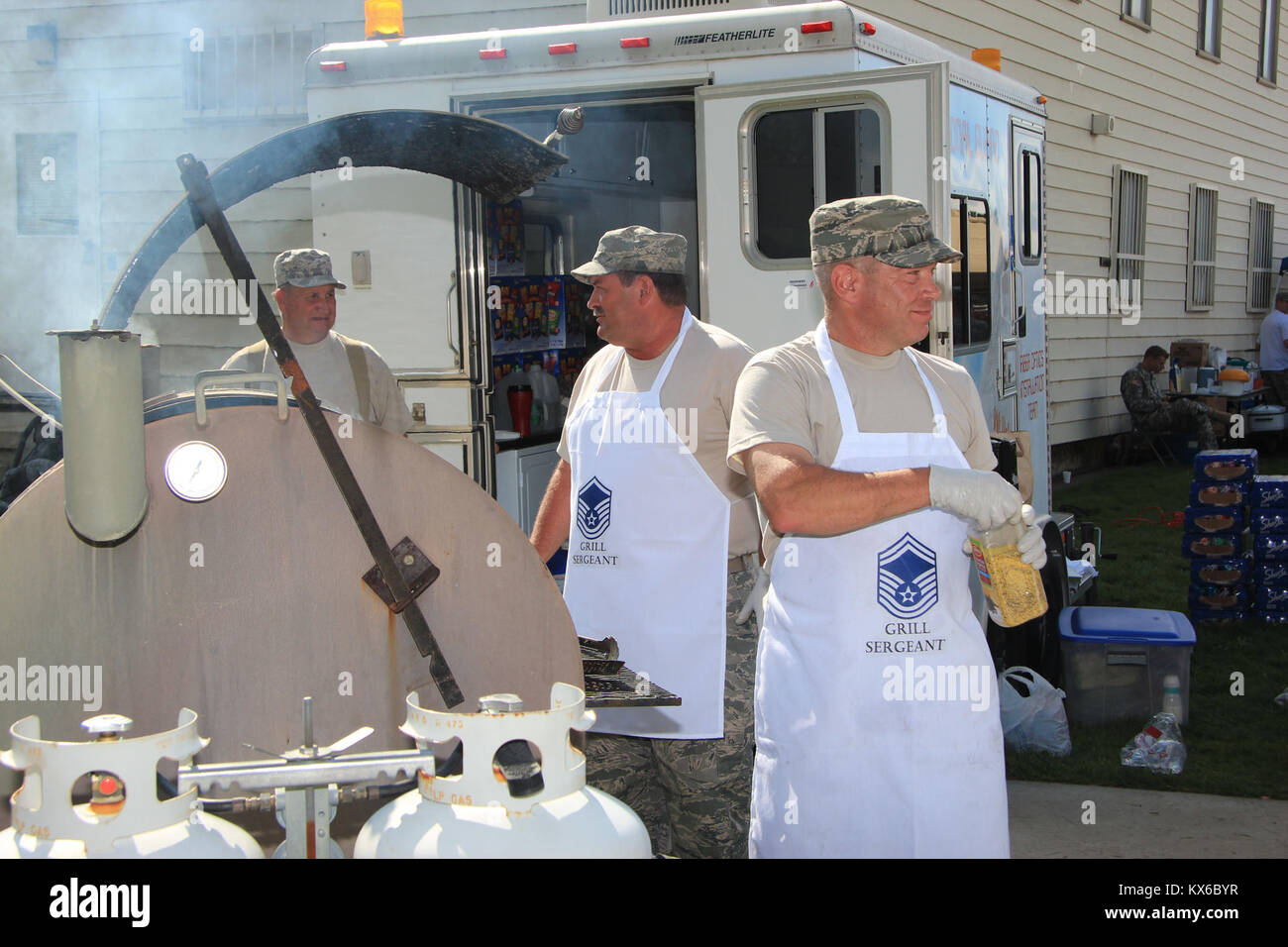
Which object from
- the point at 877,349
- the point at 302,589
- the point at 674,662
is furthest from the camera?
the point at 674,662

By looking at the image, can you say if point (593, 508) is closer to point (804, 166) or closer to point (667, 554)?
point (667, 554)

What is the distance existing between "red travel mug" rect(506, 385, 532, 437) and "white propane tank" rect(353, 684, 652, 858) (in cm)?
595

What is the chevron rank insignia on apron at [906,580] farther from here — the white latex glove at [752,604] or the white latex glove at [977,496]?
the white latex glove at [752,604]

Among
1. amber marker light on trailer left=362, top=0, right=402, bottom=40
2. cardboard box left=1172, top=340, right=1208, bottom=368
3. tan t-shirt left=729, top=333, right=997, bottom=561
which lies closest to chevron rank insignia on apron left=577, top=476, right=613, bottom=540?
tan t-shirt left=729, top=333, right=997, bottom=561

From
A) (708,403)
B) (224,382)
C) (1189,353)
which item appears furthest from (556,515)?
(1189,353)

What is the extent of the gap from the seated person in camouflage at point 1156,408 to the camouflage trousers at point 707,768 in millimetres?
13122

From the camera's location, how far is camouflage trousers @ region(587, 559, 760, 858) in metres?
3.82

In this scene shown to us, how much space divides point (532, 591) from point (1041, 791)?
3924 mm

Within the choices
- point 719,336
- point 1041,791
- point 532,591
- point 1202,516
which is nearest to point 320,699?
point 532,591

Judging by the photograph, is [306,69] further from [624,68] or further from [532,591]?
[532,591]

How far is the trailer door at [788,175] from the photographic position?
5512 millimetres

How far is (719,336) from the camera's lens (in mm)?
4047

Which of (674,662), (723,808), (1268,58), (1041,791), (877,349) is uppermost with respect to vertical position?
(1268,58)
